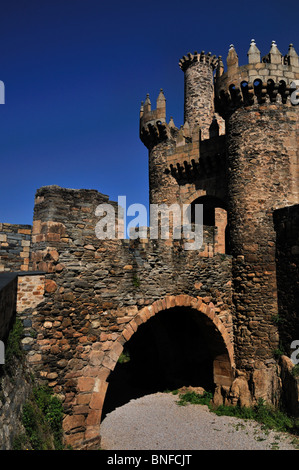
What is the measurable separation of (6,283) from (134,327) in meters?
3.74

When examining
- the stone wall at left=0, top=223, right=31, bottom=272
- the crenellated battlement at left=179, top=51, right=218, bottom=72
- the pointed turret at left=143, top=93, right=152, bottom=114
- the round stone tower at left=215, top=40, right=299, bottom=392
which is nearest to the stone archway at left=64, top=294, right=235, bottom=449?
the stone wall at left=0, top=223, right=31, bottom=272

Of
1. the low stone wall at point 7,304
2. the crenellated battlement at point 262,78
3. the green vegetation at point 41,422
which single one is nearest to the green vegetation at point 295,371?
the green vegetation at point 41,422

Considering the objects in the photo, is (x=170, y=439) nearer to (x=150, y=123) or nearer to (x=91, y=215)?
(x=91, y=215)

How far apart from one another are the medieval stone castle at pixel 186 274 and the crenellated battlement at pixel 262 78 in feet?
0.12

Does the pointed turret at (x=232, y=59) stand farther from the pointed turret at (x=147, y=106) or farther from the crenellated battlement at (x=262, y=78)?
the pointed turret at (x=147, y=106)

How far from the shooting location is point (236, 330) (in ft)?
34.9

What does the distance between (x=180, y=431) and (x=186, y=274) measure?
416cm

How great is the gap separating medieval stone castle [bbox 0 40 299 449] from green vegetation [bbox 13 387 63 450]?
26 cm

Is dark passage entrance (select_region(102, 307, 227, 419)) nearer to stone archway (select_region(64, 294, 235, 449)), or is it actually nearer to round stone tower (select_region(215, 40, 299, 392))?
round stone tower (select_region(215, 40, 299, 392))

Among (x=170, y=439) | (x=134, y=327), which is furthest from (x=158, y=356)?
(x=134, y=327)

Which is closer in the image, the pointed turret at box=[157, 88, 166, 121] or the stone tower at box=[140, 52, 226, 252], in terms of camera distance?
the stone tower at box=[140, 52, 226, 252]

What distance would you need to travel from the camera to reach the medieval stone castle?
6977 mm

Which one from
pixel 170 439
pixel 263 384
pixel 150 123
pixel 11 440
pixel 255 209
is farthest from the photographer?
pixel 150 123

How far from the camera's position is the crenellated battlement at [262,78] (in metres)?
10.5
